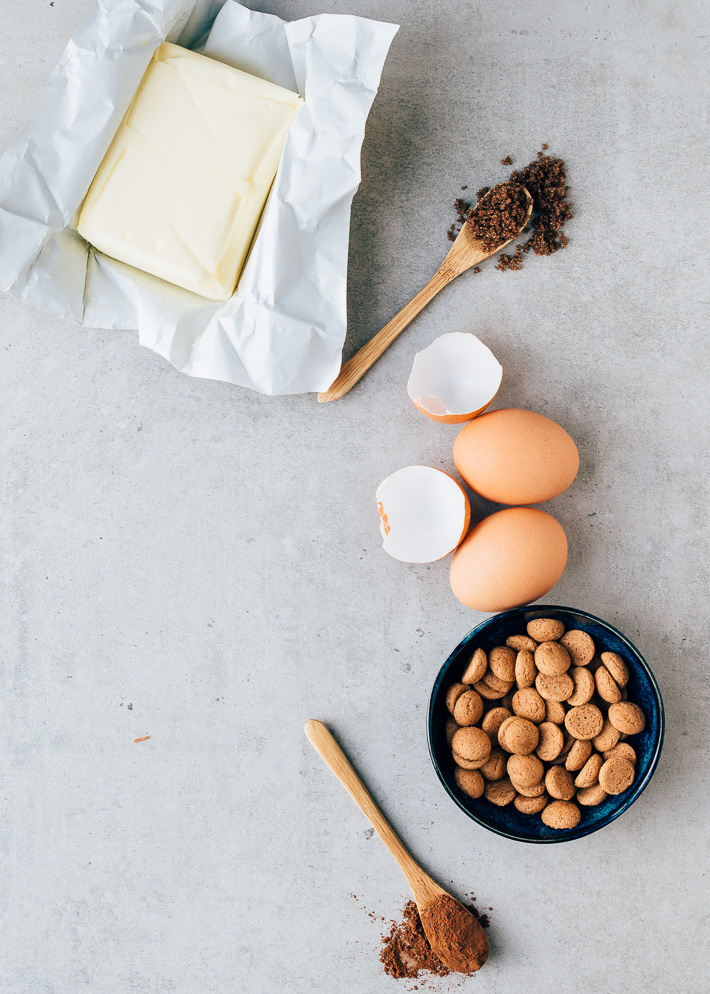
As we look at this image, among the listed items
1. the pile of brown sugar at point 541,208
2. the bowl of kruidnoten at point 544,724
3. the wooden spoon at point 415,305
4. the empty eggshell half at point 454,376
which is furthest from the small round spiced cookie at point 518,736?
the pile of brown sugar at point 541,208

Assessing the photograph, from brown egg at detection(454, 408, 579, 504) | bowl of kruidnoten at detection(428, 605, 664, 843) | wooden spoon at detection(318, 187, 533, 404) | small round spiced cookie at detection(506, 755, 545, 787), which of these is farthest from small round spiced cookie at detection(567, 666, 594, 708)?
wooden spoon at detection(318, 187, 533, 404)

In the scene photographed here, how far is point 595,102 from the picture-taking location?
3.33 ft

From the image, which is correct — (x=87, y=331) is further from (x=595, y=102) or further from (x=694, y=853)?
(x=694, y=853)

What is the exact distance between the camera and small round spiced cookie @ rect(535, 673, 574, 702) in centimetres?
92

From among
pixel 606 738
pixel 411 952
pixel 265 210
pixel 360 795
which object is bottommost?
pixel 411 952

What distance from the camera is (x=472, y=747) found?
912 millimetres

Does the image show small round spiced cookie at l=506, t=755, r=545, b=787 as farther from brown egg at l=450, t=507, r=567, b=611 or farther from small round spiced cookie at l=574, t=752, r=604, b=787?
brown egg at l=450, t=507, r=567, b=611

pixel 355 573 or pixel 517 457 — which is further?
pixel 355 573

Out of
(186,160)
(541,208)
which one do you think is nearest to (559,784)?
(541,208)

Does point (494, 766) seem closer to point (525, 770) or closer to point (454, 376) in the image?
point (525, 770)

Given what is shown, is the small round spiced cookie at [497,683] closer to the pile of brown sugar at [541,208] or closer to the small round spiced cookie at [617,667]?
the small round spiced cookie at [617,667]

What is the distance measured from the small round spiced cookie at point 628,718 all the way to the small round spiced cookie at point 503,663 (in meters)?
0.15

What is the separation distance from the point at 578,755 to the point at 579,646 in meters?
0.16

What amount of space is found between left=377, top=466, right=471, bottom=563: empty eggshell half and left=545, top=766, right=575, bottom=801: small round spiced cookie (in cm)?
36
